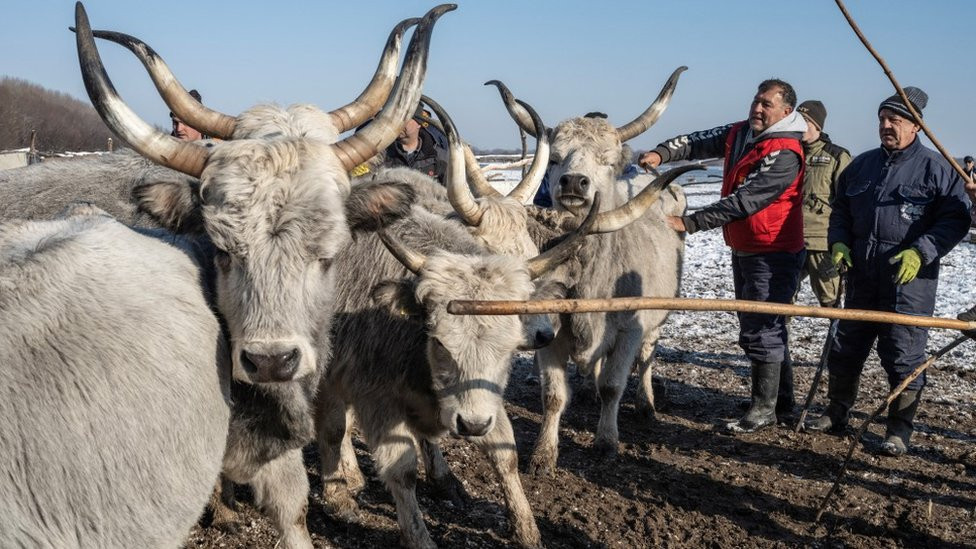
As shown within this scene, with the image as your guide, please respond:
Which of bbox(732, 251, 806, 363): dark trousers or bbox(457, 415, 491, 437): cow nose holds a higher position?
bbox(732, 251, 806, 363): dark trousers

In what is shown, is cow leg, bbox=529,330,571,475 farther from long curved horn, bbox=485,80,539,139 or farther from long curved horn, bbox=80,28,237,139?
long curved horn, bbox=80,28,237,139

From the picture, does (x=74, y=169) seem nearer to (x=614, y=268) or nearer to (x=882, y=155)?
(x=614, y=268)

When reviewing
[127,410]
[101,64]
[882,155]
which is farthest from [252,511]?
[882,155]

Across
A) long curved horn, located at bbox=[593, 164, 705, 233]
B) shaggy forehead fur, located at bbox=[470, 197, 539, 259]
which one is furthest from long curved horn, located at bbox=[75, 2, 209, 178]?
long curved horn, located at bbox=[593, 164, 705, 233]

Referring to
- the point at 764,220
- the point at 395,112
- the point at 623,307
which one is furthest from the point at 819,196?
the point at 395,112

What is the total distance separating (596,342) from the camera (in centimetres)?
604

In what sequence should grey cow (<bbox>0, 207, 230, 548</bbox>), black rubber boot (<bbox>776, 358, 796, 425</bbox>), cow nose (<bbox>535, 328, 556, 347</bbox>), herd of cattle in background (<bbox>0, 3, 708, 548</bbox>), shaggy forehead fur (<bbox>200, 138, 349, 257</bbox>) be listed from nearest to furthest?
1. grey cow (<bbox>0, 207, 230, 548</bbox>)
2. herd of cattle in background (<bbox>0, 3, 708, 548</bbox>)
3. shaggy forehead fur (<bbox>200, 138, 349, 257</bbox>)
4. cow nose (<bbox>535, 328, 556, 347</bbox>)
5. black rubber boot (<bbox>776, 358, 796, 425</bbox>)

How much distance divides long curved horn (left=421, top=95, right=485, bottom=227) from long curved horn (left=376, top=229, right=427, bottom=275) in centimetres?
89

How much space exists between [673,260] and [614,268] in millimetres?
1425

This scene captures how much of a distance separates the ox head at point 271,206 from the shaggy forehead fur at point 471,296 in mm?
A: 576

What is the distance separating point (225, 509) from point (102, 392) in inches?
98.6

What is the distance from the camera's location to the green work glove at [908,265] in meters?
5.68

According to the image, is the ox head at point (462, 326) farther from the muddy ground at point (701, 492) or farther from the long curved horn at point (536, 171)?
the long curved horn at point (536, 171)

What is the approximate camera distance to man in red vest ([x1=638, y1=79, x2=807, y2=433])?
6227 millimetres
